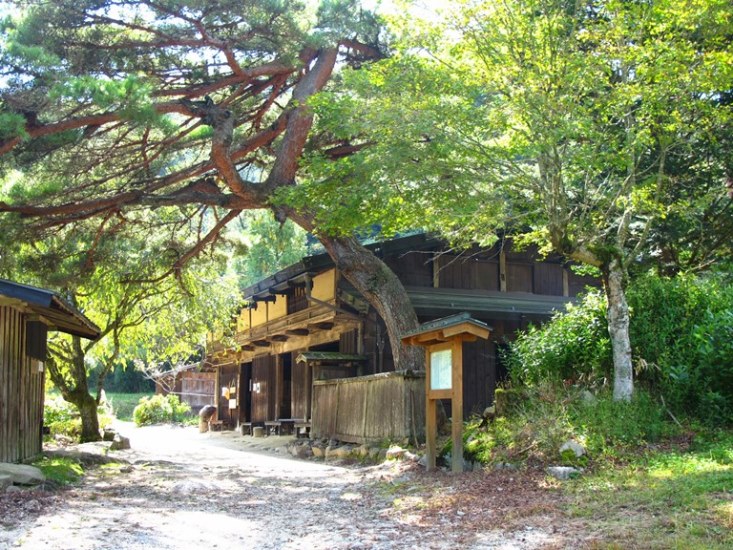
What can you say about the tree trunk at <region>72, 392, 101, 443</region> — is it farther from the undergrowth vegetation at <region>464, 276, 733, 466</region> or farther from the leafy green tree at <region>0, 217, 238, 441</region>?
the undergrowth vegetation at <region>464, 276, 733, 466</region>

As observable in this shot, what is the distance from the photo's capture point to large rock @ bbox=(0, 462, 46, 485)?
9.86m

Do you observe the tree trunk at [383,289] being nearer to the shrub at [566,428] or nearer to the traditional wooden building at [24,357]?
the shrub at [566,428]

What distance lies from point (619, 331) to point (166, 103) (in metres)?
9.48

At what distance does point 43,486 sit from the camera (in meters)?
10.2

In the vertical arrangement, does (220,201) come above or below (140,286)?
above

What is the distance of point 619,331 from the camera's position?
37.0 feet

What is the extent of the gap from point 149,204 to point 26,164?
313cm

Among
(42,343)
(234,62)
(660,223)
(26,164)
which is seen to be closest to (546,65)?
(660,223)

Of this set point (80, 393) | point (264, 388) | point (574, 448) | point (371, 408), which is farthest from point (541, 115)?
point (264, 388)

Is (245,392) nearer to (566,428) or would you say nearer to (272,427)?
(272,427)

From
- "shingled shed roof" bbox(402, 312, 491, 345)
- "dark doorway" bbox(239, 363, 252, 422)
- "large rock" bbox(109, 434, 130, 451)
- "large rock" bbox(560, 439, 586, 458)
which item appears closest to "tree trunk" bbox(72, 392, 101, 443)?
"large rock" bbox(109, 434, 130, 451)

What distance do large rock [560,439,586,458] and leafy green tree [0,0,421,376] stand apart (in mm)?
5489

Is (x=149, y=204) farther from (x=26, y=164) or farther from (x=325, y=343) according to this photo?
(x=325, y=343)

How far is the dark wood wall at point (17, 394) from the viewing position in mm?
11914
